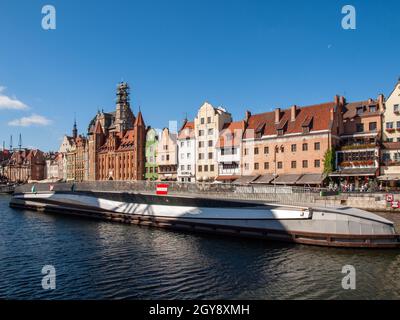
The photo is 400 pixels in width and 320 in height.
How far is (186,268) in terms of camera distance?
2658 centimetres

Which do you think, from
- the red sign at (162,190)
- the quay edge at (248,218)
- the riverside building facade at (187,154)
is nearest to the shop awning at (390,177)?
the quay edge at (248,218)

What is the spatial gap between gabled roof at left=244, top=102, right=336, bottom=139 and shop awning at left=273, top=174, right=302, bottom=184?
9027 millimetres

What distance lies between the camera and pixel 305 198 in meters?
47.6

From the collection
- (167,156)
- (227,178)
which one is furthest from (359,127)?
(167,156)

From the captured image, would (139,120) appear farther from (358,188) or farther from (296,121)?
(358,188)

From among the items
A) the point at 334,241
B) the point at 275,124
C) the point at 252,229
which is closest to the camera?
the point at 334,241

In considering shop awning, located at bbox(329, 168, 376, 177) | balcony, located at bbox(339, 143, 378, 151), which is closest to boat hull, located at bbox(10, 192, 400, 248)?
shop awning, located at bbox(329, 168, 376, 177)

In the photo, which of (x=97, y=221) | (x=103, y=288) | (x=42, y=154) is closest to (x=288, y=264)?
(x=103, y=288)

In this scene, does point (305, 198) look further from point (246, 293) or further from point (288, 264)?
point (246, 293)

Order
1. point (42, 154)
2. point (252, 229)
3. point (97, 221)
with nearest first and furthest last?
point (252, 229)
point (97, 221)
point (42, 154)

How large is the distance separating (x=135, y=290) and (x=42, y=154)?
190 metres

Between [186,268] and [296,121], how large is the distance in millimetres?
53110

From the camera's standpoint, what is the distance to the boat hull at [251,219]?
32.0 metres

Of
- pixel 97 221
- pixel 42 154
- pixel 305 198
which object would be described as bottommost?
pixel 97 221
